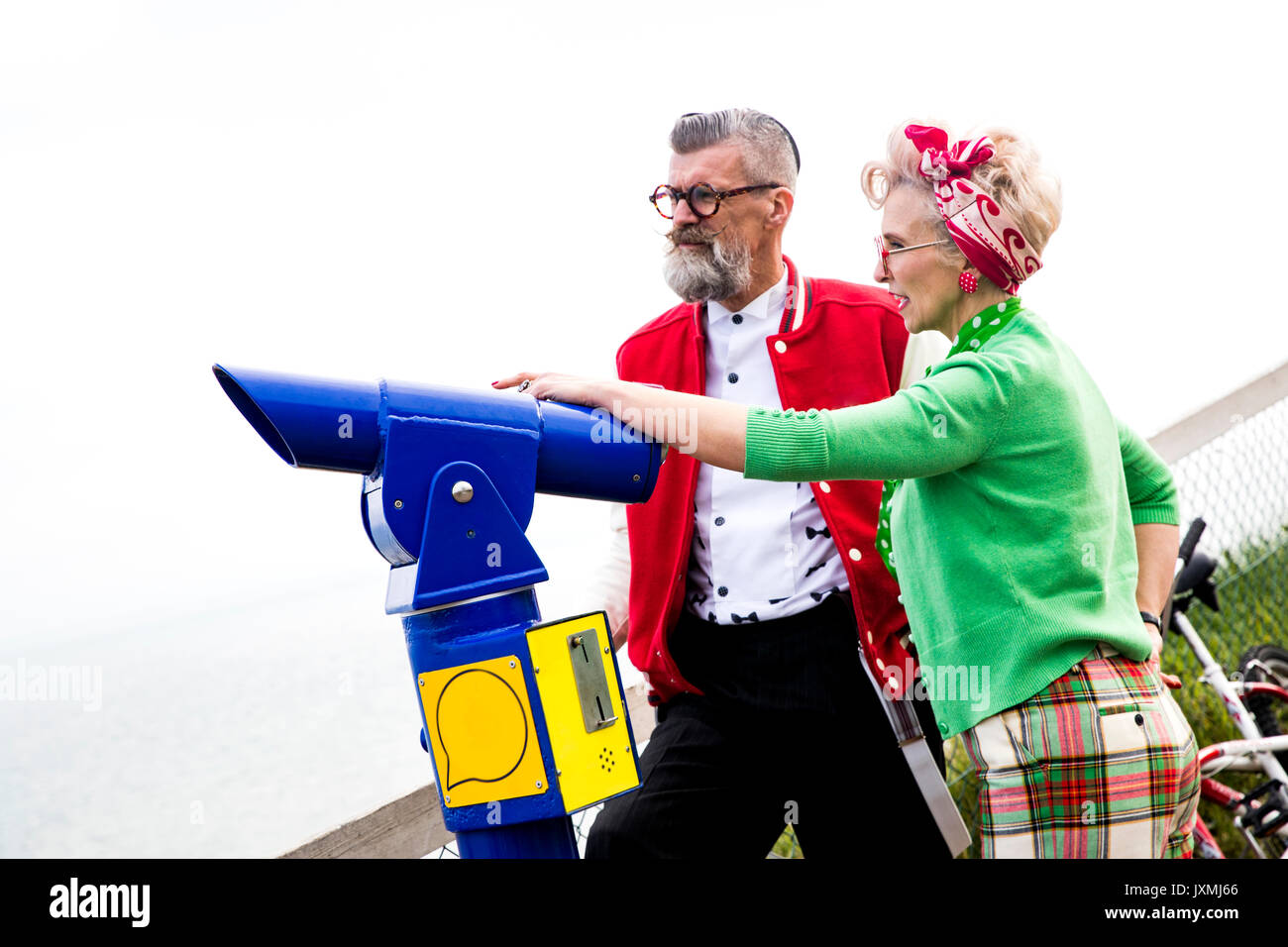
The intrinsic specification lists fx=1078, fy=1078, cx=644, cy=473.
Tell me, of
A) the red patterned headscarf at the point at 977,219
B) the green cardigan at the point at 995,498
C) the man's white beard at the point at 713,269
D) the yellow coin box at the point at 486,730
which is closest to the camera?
the yellow coin box at the point at 486,730

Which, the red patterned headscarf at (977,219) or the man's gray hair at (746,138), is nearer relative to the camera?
the red patterned headscarf at (977,219)

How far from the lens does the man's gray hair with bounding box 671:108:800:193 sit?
242 centimetres

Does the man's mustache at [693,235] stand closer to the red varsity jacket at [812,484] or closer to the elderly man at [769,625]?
the elderly man at [769,625]

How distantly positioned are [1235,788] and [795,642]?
2.42 meters

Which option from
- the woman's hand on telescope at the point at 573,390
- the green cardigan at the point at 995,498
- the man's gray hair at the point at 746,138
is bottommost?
the green cardigan at the point at 995,498

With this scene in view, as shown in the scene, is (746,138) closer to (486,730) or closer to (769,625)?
(769,625)

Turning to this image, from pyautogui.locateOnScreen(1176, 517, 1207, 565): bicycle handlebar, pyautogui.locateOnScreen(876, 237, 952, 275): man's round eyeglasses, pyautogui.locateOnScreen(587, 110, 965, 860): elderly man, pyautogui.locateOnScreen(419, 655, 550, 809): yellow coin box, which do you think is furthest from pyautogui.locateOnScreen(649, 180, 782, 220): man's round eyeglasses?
pyautogui.locateOnScreen(1176, 517, 1207, 565): bicycle handlebar

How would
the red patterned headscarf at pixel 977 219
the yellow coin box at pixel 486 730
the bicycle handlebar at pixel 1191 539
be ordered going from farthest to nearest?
the bicycle handlebar at pixel 1191 539
the red patterned headscarf at pixel 977 219
the yellow coin box at pixel 486 730

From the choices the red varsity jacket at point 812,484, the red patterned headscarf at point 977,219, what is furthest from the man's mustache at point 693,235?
the red patterned headscarf at point 977,219

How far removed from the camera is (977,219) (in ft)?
5.42

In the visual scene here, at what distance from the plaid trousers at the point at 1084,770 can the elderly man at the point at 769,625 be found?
1.63ft

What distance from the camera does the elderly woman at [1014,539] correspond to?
4.85 ft

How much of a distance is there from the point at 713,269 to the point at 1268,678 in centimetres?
290

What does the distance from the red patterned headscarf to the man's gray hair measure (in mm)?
789
